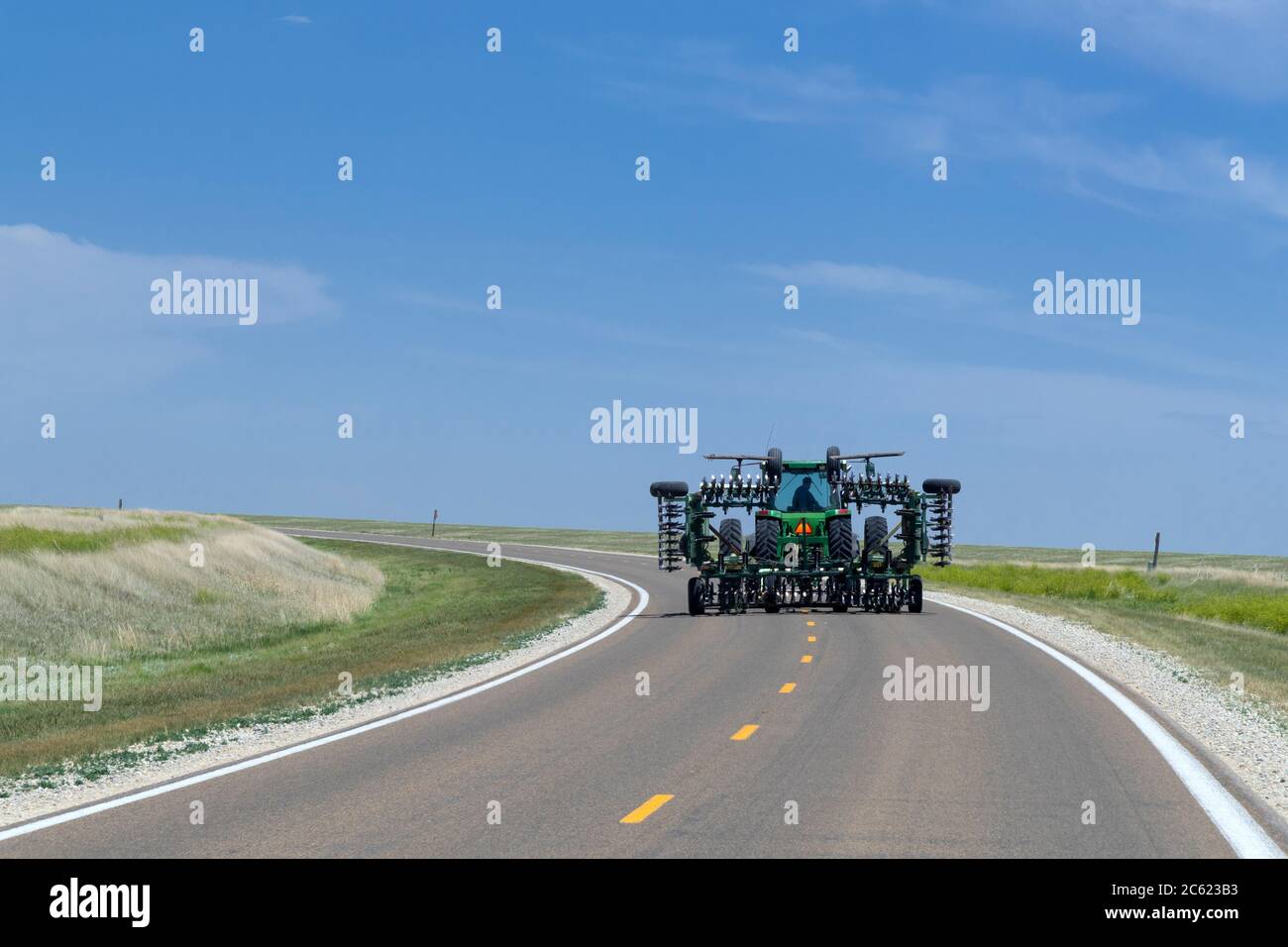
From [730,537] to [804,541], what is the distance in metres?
1.56

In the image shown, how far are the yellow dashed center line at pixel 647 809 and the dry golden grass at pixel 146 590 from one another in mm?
18532

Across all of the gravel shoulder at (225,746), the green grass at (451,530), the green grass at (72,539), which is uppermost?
the green grass at (72,539)

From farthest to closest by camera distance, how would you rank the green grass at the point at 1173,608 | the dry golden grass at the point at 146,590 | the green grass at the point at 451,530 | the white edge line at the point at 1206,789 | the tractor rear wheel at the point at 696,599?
the green grass at the point at 451,530 → the tractor rear wheel at the point at 696,599 → the dry golden grass at the point at 146,590 → the green grass at the point at 1173,608 → the white edge line at the point at 1206,789

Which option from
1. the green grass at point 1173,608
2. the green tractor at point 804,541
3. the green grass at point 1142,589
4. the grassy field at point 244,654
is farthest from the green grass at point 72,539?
the green grass at point 1142,589

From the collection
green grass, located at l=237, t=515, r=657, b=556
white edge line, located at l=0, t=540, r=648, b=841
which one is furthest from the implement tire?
green grass, located at l=237, t=515, r=657, b=556

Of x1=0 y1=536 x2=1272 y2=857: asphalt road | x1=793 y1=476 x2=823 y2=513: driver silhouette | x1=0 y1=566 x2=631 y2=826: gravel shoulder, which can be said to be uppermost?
x1=793 y1=476 x2=823 y2=513: driver silhouette

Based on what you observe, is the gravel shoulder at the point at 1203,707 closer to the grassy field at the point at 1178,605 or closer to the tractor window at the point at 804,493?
the grassy field at the point at 1178,605

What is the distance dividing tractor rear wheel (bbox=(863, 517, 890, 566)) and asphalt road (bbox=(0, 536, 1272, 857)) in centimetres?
1240

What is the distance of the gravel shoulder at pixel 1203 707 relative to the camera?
1138 cm

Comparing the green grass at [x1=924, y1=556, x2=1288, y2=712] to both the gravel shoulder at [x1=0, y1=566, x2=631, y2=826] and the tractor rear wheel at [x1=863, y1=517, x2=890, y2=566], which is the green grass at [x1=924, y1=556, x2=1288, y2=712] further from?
the gravel shoulder at [x1=0, y1=566, x2=631, y2=826]

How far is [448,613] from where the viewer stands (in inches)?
1330

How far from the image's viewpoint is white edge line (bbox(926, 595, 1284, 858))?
A: 8438mm
